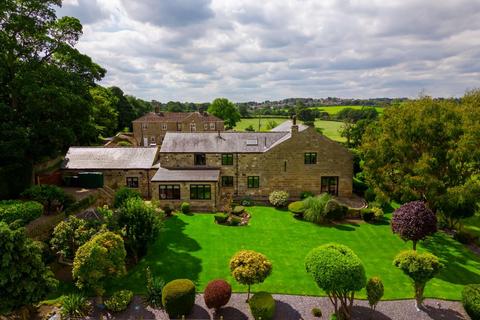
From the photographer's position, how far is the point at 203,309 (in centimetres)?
1708

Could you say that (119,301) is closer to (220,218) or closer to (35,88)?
(220,218)

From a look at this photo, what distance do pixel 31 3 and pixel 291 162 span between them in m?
28.9

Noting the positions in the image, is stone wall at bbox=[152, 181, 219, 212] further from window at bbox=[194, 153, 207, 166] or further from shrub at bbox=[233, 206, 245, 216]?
window at bbox=[194, 153, 207, 166]

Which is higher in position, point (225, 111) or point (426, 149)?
point (225, 111)

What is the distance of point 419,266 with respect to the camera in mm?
16156

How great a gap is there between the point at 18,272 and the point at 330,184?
3102 centimetres

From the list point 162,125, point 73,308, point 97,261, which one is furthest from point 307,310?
point 162,125

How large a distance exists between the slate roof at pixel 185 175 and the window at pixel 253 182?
406 centimetres

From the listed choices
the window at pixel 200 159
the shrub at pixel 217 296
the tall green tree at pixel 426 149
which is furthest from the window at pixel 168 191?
the tall green tree at pixel 426 149

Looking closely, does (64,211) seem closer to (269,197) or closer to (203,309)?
(203,309)

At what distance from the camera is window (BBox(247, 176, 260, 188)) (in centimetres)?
3653

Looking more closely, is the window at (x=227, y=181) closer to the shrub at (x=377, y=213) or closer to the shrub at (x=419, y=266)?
the shrub at (x=377, y=213)

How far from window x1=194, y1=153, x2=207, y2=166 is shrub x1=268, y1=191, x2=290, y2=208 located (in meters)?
8.94

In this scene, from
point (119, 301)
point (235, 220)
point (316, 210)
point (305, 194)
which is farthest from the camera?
point (305, 194)
